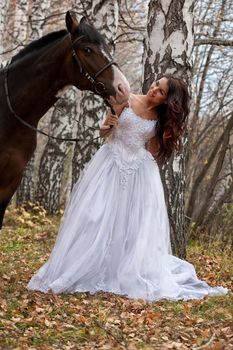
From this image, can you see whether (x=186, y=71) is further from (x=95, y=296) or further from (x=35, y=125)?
(x=95, y=296)

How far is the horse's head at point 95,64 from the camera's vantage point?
17.0 feet

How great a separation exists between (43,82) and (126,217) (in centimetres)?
148

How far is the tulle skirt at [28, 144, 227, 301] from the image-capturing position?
5734 mm

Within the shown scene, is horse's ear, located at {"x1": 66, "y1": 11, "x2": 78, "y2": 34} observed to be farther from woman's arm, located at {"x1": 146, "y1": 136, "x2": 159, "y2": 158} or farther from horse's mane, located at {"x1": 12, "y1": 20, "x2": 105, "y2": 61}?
woman's arm, located at {"x1": 146, "y1": 136, "x2": 159, "y2": 158}

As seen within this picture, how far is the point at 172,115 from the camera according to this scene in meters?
5.79

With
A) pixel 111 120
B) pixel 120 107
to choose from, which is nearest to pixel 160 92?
pixel 120 107

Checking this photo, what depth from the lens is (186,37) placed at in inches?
271

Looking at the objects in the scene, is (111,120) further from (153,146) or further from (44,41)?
(44,41)

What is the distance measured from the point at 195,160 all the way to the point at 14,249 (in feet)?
24.1

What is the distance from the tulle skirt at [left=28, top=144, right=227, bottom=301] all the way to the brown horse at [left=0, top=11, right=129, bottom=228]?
763 millimetres

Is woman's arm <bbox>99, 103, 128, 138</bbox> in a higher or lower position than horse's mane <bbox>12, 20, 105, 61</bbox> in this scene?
lower

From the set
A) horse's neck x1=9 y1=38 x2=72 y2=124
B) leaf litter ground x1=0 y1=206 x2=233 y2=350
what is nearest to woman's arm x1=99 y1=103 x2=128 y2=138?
horse's neck x1=9 y1=38 x2=72 y2=124

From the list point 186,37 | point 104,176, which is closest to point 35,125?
point 104,176

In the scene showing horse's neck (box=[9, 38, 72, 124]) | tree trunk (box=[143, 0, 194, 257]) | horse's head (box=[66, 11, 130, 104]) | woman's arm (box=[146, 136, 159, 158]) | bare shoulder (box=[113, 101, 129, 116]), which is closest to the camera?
horse's head (box=[66, 11, 130, 104])
